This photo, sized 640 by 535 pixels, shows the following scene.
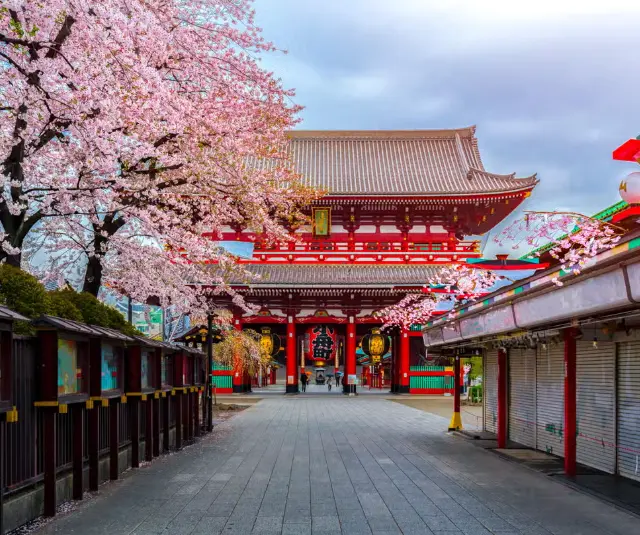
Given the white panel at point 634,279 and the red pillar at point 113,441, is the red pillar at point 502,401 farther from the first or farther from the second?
the white panel at point 634,279

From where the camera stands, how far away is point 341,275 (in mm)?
36688

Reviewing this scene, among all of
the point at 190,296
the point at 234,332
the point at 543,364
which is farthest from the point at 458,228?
the point at 543,364

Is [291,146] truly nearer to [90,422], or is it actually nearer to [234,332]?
A: [234,332]

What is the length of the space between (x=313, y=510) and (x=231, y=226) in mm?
30411

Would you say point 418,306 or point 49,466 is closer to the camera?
point 49,466

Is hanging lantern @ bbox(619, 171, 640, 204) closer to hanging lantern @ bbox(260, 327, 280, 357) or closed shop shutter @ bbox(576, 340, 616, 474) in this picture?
closed shop shutter @ bbox(576, 340, 616, 474)

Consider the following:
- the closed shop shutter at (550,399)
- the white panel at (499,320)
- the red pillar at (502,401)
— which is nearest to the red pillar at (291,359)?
the red pillar at (502,401)

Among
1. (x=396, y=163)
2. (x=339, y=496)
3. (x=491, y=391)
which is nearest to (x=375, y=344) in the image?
(x=396, y=163)

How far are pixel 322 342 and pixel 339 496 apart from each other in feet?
92.1

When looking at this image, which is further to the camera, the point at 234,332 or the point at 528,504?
the point at 234,332

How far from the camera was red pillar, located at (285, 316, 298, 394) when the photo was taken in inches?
1479

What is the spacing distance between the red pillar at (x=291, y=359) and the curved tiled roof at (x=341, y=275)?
8.32 feet

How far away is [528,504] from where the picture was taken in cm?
866

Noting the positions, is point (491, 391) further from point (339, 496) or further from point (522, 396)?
point (339, 496)
